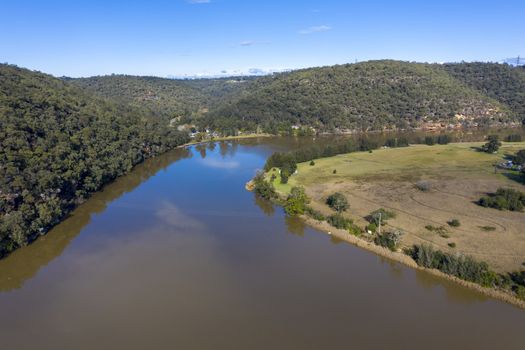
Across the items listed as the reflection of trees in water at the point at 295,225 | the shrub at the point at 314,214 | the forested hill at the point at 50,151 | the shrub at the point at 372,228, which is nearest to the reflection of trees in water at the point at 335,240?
the shrub at the point at 372,228

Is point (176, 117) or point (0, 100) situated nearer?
point (0, 100)

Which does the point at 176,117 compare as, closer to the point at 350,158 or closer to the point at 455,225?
the point at 350,158

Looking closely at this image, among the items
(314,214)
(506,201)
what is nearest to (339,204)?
(314,214)

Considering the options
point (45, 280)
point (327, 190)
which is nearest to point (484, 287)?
point (327, 190)

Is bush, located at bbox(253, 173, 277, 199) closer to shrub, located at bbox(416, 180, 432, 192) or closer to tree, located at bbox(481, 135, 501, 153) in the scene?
shrub, located at bbox(416, 180, 432, 192)

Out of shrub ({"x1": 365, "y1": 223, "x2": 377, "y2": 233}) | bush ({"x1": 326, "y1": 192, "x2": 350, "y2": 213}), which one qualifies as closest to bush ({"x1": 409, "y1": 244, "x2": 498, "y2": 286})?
shrub ({"x1": 365, "y1": 223, "x2": 377, "y2": 233})

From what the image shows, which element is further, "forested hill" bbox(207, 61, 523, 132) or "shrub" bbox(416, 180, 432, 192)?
"forested hill" bbox(207, 61, 523, 132)

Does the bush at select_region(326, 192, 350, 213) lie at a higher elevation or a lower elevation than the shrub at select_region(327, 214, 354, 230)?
higher
